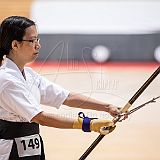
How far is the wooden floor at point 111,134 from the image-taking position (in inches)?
115

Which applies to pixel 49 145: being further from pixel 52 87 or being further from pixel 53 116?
pixel 53 116

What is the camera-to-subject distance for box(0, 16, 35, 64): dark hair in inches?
67.2

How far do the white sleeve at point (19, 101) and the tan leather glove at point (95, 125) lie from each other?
0.14 metres

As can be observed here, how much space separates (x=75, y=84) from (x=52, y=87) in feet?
6.22

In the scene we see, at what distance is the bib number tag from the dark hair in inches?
13.0

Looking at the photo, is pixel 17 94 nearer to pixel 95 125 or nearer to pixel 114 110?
pixel 95 125

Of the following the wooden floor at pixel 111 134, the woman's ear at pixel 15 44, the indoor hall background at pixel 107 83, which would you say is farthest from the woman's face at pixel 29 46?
the indoor hall background at pixel 107 83

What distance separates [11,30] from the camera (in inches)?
67.5

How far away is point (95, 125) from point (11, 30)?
44 centimetres

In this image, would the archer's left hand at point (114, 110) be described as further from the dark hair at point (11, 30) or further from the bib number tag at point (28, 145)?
the dark hair at point (11, 30)

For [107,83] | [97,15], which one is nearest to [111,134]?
[107,83]

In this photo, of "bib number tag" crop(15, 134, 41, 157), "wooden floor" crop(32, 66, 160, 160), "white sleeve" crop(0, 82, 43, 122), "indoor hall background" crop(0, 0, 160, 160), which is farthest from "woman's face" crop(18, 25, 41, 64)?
"indoor hall background" crop(0, 0, 160, 160)

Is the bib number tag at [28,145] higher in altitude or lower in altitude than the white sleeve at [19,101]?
lower

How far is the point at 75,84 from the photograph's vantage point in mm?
3826
